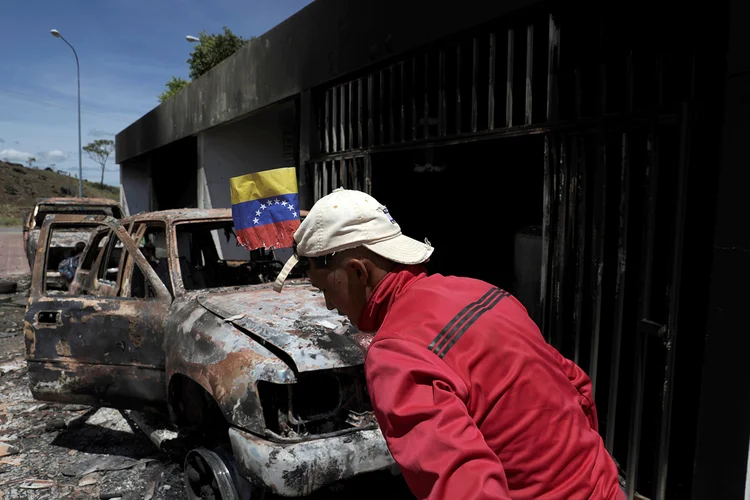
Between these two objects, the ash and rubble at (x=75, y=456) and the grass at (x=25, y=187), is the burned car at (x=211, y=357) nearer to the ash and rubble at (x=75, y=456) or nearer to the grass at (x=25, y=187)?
the ash and rubble at (x=75, y=456)

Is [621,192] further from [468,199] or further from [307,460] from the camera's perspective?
[468,199]

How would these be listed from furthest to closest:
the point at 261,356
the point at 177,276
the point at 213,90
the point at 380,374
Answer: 1. the point at 213,90
2. the point at 177,276
3. the point at 261,356
4. the point at 380,374

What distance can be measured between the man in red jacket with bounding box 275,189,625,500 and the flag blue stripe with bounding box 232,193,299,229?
2483mm

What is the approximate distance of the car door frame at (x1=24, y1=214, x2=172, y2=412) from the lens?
362cm

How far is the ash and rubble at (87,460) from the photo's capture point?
347cm

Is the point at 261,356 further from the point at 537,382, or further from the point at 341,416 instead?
the point at 537,382

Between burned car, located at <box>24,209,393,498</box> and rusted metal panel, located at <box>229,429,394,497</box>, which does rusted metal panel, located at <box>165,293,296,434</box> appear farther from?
rusted metal panel, located at <box>229,429,394,497</box>

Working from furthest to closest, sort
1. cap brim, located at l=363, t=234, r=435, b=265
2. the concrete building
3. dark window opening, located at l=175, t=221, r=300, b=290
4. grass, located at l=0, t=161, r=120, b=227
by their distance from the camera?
grass, located at l=0, t=161, r=120, b=227, dark window opening, located at l=175, t=221, r=300, b=290, the concrete building, cap brim, located at l=363, t=234, r=435, b=265

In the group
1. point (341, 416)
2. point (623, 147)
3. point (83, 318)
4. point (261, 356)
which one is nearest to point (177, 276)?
point (83, 318)

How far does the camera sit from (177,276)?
379 centimetres

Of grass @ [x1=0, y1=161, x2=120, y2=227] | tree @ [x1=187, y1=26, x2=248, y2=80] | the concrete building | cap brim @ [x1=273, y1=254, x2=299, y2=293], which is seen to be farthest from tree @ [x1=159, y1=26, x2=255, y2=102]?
grass @ [x1=0, y1=161, x2=120, y2=227]

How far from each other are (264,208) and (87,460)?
2.28 m

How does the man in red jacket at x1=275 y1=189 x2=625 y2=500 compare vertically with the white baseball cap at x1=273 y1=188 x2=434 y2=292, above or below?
below

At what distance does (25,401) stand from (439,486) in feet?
18.1
